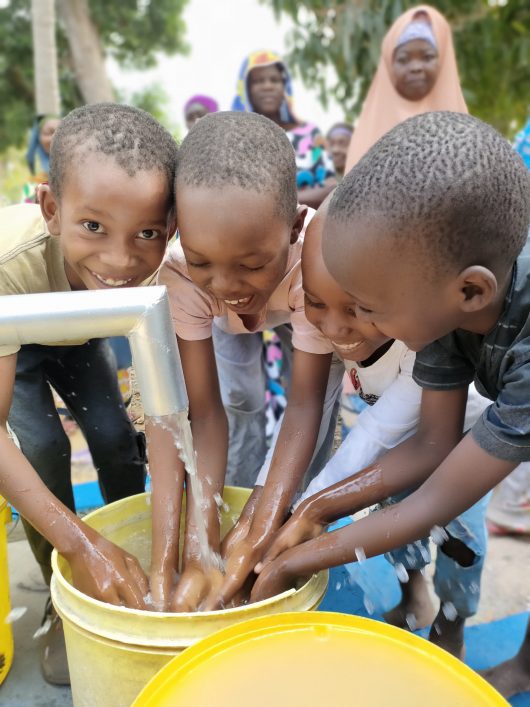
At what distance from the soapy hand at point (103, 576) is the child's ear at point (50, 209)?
66cm

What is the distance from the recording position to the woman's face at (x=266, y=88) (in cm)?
323

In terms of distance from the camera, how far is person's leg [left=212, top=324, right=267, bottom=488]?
2.10 metres

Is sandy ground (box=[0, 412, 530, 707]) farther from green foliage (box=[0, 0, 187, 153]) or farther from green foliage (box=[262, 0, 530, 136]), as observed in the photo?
green foliage (box=[0, 0, 187, 153])

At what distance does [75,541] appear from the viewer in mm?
1157

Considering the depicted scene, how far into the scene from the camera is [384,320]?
41.1 inches

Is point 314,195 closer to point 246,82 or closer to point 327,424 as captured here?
point 246,82

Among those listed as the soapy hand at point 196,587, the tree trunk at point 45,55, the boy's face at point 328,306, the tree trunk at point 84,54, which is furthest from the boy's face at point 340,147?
the tree trunk at point 84,54

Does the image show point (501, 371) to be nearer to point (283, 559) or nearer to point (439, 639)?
point (283, 559)

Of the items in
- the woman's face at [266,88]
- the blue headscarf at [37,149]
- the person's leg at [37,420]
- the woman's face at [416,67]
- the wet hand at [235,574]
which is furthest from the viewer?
the blue headscarf at [37,149]

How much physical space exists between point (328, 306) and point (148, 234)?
1.32 feet

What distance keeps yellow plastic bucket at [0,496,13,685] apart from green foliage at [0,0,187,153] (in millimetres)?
9064

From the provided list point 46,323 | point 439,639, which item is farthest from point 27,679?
point 46,323

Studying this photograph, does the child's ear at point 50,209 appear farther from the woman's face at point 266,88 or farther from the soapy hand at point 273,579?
the woman's face at point 266,88

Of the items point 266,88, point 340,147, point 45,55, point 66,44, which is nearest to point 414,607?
point 266,88
